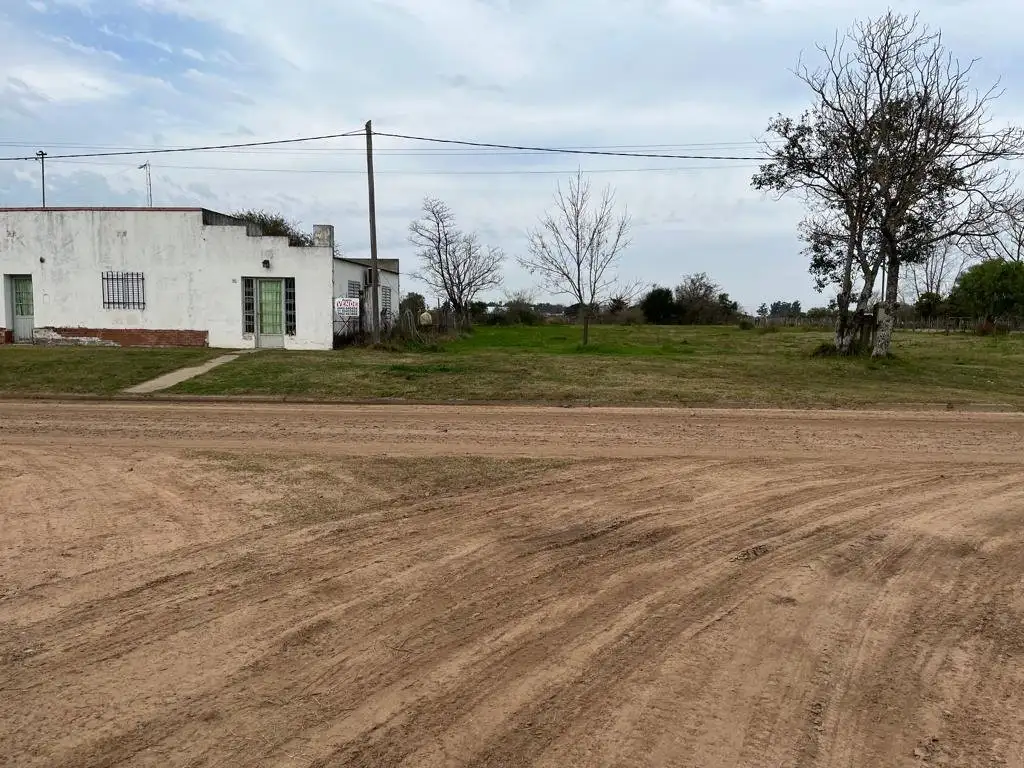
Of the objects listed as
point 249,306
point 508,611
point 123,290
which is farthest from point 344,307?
point 508,611

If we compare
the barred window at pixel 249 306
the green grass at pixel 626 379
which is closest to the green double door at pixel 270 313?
the barred window at pixel 249 306

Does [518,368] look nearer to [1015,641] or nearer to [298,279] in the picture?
[298,279]

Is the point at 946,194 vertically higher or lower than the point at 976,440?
higher

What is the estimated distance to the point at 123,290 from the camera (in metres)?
23.0

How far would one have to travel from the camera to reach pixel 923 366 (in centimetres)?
2031

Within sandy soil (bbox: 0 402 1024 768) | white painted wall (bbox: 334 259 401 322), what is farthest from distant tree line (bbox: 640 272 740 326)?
sandy soil (bbox: 0 402 1024 768)

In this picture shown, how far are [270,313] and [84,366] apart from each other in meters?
6.61

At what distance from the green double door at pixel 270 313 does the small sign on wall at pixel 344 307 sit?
163 cm

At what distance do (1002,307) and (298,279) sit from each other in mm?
48403

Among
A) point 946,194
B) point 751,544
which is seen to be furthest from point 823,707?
point 946,194

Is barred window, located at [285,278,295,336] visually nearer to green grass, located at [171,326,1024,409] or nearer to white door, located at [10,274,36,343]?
green grass, located at [171,326,1024,409]

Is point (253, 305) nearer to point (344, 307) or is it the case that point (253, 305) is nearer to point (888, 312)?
point (344, 307)

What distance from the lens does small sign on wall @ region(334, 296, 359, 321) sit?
2284 cm

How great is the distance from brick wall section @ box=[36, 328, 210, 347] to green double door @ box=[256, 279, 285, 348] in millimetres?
1696
